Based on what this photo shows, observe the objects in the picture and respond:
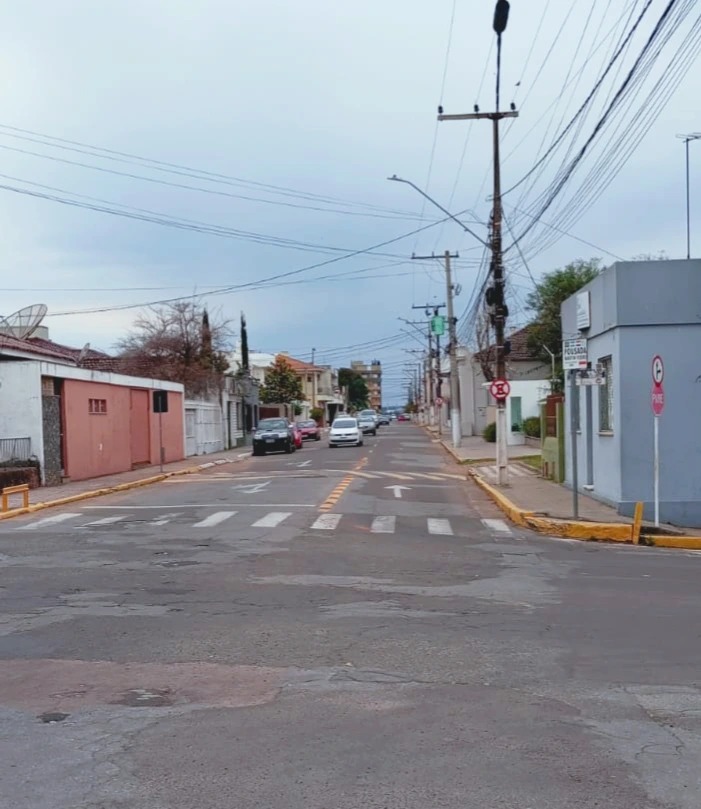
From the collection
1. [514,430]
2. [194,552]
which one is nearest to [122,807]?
[194,552]

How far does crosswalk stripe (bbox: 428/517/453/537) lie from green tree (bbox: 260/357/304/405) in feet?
222

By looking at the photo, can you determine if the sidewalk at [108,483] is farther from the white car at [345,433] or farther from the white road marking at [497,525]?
the white road marking at [497,525]

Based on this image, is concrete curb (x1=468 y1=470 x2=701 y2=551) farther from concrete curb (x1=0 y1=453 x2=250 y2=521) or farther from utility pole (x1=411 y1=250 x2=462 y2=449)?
utility pole (x1=411 y1=250 x2=462 y2=449)

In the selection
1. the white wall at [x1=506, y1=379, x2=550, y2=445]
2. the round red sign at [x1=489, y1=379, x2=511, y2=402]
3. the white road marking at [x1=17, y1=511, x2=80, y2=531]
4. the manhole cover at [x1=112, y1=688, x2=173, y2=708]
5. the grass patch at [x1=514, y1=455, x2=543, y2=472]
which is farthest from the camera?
the white wall at [x1=506, y1=379, x2=550, y2=445]

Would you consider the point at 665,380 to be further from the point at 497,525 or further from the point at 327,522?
the point at 327,522

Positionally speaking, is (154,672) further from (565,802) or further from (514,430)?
(514,430)

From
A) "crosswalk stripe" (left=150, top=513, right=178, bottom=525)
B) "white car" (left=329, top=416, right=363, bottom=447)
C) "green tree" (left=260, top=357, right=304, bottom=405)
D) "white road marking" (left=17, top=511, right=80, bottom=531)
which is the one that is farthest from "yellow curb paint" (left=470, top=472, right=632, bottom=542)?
"green tree" (left=260, top=357, right=304, bottom=405)

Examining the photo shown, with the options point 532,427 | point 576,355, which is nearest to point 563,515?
point 576,355

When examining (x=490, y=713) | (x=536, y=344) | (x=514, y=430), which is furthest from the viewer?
(x=536, y=344)

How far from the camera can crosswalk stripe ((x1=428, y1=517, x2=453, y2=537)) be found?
16.8m

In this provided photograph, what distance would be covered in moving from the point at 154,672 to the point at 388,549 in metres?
7.35

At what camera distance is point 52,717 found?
6.38 meters

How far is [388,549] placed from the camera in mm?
14508

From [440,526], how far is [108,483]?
1452 centimetres
